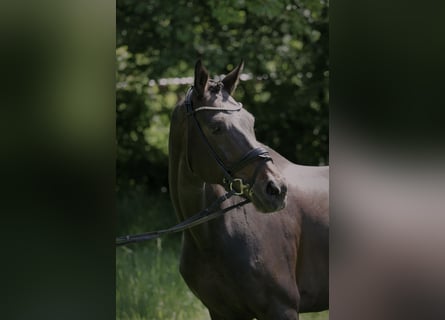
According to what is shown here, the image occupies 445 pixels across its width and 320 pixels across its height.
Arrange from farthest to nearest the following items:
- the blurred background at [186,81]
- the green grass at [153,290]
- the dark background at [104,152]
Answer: the blurred background at [186,81], the green grass at [153,290], the dark background at [104,152]

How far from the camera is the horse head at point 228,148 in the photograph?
341 centimetres

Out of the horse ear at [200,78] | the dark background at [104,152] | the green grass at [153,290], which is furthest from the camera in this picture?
the green grass at [153,290]

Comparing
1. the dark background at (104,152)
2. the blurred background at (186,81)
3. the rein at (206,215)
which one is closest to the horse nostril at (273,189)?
the rein at (206,215)

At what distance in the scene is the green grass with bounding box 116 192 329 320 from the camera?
5789mm

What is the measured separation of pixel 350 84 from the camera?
113 cm

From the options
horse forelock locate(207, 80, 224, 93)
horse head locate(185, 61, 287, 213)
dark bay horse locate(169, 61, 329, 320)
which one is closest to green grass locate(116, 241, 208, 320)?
dark bay horse locate(169, 61, 329, 320)

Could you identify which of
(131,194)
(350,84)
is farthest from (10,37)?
(131,194)

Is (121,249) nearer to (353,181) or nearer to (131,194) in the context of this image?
(131,194)

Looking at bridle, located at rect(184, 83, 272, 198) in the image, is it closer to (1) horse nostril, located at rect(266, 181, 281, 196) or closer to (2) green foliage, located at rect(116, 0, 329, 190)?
(1) horse nostril, located at rect(266, 181, 281, 196)

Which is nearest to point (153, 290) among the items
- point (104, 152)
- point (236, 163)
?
point (236, 163)

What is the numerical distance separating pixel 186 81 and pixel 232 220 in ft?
16.3

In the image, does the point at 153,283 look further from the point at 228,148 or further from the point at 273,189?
the point at 273,189

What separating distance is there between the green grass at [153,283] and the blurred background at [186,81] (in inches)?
0.5

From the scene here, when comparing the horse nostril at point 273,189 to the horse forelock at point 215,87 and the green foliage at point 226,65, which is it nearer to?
the horse forelock at point 215,87
